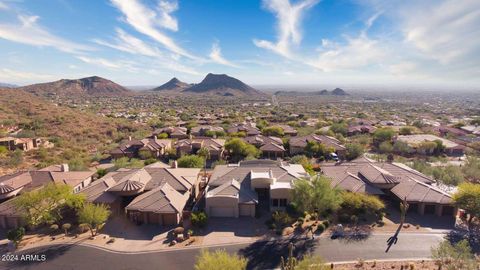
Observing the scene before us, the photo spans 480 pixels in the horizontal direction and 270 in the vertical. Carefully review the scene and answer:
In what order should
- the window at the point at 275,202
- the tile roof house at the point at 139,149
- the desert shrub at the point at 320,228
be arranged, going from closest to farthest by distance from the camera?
the desert shrub at the point at 320,228 → the window at the point at 275,202 → the tile roof house at the point at 139,149

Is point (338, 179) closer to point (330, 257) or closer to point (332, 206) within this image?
point (332, 206)

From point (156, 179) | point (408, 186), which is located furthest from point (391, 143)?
point (156, 179)

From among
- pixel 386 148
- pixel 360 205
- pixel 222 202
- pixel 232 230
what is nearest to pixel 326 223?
pixel 360 205

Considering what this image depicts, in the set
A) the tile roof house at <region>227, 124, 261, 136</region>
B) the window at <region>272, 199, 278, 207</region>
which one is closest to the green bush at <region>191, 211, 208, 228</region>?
the window at <region>272, 199, 278, 207</region>

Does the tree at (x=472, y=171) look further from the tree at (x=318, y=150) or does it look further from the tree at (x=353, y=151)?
the tree at (x=318, y=150)

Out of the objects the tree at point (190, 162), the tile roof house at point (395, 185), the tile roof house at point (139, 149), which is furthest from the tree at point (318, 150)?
the tile roof house at point (139, 149)

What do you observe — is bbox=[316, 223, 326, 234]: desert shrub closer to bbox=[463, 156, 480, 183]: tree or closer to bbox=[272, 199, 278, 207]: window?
bbox=[272, 199, 278, 207]: window
